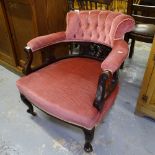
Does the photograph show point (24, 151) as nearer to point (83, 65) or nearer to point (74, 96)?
point (74, 96)

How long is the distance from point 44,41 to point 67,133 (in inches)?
28.5

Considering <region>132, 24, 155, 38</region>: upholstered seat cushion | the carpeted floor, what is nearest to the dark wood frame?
the carpeted floor

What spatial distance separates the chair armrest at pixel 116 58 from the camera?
92 cm

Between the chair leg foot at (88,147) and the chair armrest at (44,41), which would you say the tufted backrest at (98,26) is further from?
the chair leg foot at (88,147)

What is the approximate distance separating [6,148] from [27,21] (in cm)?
105

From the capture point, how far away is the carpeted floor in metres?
1.24

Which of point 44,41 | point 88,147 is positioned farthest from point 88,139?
point 44,41

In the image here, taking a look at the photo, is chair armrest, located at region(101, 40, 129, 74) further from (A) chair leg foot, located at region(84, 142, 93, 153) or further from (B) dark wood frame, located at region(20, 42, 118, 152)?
(A) chair leg foot, located at region(84, 142, 93, 153)

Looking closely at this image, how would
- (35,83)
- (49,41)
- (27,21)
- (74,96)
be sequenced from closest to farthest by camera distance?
(74,96) → (35,83) → (49,41) → (27,21)

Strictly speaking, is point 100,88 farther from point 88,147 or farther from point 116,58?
point 88,147

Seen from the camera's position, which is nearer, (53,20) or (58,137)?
(58,137)

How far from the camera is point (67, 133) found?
135 centimetres

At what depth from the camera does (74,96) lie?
1.06 meters

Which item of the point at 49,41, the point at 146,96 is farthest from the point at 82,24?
the point at 146,96
